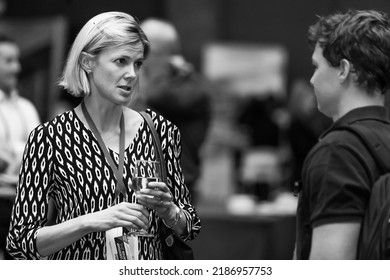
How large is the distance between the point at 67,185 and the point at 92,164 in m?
0.11

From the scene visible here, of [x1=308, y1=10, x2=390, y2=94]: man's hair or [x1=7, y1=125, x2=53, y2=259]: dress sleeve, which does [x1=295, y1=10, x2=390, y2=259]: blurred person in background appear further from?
[x1=7, y1=125, x2=53, y2=259]: dress sleeve

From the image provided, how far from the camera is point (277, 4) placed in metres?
15.0

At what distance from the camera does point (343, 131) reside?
2566 mm

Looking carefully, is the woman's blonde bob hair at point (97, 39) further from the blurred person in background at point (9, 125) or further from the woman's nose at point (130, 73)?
the blurred person in background at point (9, 125)

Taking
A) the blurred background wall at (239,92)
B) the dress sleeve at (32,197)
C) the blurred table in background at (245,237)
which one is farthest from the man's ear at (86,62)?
the blurred table in background at (245,237)

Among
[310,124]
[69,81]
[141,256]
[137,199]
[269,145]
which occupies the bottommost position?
[269,145]

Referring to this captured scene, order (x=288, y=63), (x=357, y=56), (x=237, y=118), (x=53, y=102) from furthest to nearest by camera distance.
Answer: (x=288, y=63) < (x=237, y=118) < (x=53, y=102) < (x=357, y=56)

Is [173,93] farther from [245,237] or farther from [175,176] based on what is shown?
[245,237]

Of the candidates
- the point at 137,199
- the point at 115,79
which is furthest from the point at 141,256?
the point at 115,79

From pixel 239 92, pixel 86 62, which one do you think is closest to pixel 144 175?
pixel 86 62

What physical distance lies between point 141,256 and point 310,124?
6697mm

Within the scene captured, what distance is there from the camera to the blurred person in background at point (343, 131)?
8.12 ft

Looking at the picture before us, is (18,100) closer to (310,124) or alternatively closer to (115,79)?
(115,79)

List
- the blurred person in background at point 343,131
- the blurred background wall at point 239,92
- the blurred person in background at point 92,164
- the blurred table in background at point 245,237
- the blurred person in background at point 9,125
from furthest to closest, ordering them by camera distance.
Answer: the blurred background wall at point 239,92 < the blurred table in background at point 245,237 < the blurred person in background at point 9,125 < the blurred person in background at point 92,164 < the blurred person in background at point 343,131
